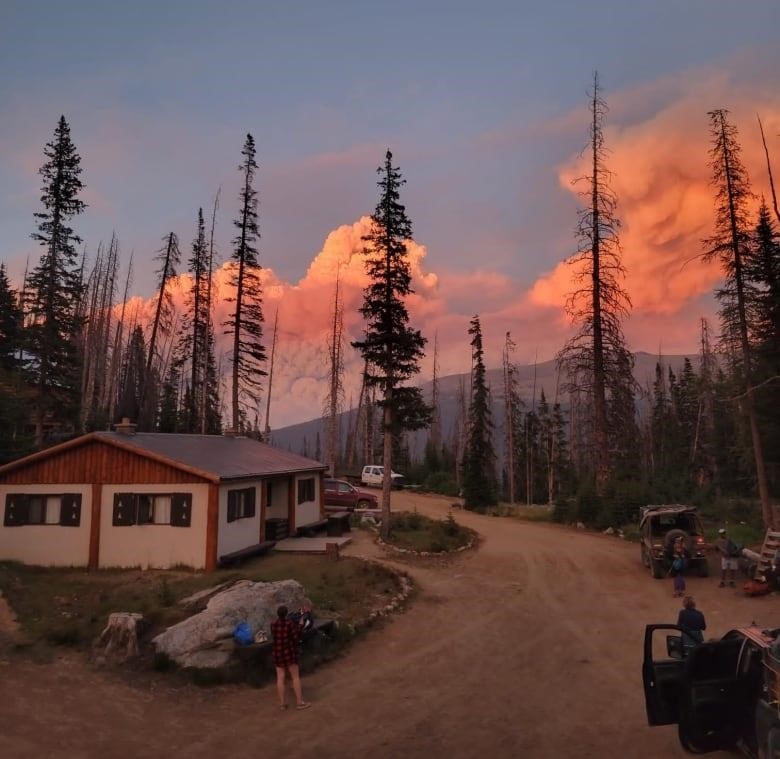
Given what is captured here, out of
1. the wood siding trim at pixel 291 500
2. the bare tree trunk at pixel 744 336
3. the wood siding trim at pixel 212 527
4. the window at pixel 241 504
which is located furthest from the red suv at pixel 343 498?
the bare tree trunk at pixel 744 336

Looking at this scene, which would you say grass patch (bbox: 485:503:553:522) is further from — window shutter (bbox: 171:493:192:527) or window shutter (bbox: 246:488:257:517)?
window shutter (bbox: 171:493:192:527)

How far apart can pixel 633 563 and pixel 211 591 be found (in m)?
15.5

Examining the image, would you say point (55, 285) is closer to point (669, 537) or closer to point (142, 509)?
point (142, 509)

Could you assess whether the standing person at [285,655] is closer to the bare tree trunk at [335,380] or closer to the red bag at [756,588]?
the red bag at [756,588]

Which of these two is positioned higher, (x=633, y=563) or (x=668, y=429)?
(x=668, y=429)

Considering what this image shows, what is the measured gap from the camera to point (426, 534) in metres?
26.8

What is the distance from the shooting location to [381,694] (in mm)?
10797

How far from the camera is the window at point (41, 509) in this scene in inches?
794

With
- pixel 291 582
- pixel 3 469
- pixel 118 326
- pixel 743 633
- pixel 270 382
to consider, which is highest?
pixel 118 326

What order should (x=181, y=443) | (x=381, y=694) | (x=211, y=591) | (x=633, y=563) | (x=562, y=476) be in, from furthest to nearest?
1. (x=562, y=476)
2. (x=181, y=443)
3. (x=633, y=563)
4. (x=211, y=591)
5. (x=381, y=694)

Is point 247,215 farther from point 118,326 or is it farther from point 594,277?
point 118,326

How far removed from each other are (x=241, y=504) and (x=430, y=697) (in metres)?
12.5

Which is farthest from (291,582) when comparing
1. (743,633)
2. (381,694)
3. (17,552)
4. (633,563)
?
(633,563)

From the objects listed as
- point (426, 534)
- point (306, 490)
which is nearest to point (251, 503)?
point (306, 490)
